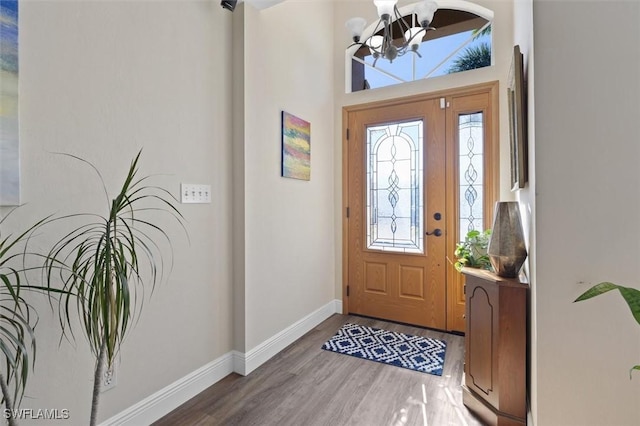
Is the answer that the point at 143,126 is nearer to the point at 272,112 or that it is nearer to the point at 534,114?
the point at 272,112

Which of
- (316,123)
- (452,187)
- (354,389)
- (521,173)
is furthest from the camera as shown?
(316,123)

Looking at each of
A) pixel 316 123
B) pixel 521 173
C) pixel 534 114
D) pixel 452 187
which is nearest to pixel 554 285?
pixel 521 173

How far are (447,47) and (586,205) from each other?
2344 mm

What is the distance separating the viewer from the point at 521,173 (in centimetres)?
164

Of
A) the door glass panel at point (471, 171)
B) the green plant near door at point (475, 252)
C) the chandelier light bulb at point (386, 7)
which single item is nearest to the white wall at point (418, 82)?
the door glass panel at point (471, 171)

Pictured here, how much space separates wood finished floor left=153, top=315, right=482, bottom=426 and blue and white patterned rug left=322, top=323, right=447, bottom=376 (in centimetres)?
7

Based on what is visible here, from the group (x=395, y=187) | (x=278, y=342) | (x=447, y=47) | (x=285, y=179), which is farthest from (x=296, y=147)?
(x=447, y=47)

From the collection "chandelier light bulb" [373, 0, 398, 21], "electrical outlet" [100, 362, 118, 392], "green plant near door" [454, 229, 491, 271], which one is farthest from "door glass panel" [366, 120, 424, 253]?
"electrical outlet" [100, 362, 118, 392]

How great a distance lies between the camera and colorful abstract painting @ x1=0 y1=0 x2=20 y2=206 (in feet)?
3.76

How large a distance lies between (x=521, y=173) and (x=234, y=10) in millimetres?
2148

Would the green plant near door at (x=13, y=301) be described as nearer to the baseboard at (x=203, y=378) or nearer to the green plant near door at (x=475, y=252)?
A: the baseboard at (x=203, y=378)

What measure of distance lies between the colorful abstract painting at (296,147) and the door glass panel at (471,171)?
1.42 meters

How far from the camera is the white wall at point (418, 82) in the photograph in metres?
2.66

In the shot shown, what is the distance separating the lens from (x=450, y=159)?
2.89 m
